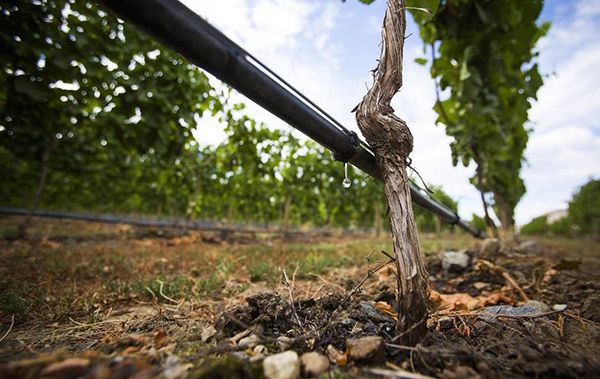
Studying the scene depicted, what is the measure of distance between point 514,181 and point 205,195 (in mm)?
13735

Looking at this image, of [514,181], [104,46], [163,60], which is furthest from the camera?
[514,181]

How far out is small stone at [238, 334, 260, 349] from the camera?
3.95 ft

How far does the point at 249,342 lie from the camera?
124 cm

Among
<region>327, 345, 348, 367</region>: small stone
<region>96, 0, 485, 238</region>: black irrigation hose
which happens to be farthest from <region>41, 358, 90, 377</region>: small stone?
<region>96, 0, 485, 238</region>: black irrigation hose

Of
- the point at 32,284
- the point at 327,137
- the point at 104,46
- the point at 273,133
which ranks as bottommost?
the point at 32,284

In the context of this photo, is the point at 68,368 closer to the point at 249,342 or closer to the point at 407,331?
the point at 249,342

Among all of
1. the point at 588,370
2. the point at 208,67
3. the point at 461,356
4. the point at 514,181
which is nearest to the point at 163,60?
the point at 208,67

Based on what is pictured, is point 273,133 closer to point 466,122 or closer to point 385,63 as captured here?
point 466,122

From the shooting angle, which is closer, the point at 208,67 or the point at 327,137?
the point at 208,67

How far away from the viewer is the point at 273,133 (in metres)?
10.1

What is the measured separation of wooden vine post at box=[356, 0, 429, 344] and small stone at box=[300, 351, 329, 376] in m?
0.37

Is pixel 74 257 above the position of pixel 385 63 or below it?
below

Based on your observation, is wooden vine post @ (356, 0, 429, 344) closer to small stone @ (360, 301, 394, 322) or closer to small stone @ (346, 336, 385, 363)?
small stone @ (346, 336, 385, 363)

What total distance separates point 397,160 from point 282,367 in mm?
1086
